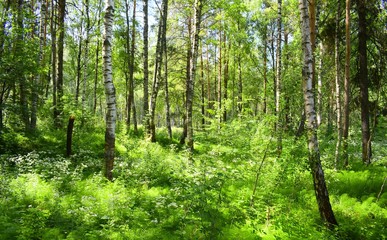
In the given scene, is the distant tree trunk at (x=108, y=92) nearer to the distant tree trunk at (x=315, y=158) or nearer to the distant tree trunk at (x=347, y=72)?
the distant tree trunk at (x=315, y=158)

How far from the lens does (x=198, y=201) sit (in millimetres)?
5035

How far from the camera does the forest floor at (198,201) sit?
513 centimetres

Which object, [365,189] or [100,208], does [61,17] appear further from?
[365,189]

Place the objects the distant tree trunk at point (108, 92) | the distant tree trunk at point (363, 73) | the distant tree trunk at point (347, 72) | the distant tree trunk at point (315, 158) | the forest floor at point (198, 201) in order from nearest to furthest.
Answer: the forest floor at point (198, 201)
the distant tree trunk at point (315, 158)
the distant tree trunk at point (108, 92)
the distant tree trunk at point (347, 72)
the distant tree trunk at point (363, 73)

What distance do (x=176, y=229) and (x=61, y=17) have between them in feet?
40.4

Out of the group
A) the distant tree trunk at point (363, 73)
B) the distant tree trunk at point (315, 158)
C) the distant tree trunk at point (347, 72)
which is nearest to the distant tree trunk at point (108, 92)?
the distant tree trunk at point (315, 158)

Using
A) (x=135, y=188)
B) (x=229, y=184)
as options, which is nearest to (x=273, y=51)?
(x=229, y=184)

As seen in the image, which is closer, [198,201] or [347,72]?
[198,201]

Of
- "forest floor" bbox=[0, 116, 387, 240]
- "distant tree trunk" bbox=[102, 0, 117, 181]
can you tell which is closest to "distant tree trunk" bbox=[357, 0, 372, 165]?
"forest floor" bbox=[0, 116, 387, 240]

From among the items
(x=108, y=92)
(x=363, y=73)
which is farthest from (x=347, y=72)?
(x=108, y=92)

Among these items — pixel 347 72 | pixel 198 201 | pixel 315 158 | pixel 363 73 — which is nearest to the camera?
pixel 198 201

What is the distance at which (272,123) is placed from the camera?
21.8 feet

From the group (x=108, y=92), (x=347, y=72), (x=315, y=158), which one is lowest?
(x=315, y=158)

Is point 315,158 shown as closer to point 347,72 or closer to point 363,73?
point 347,72
